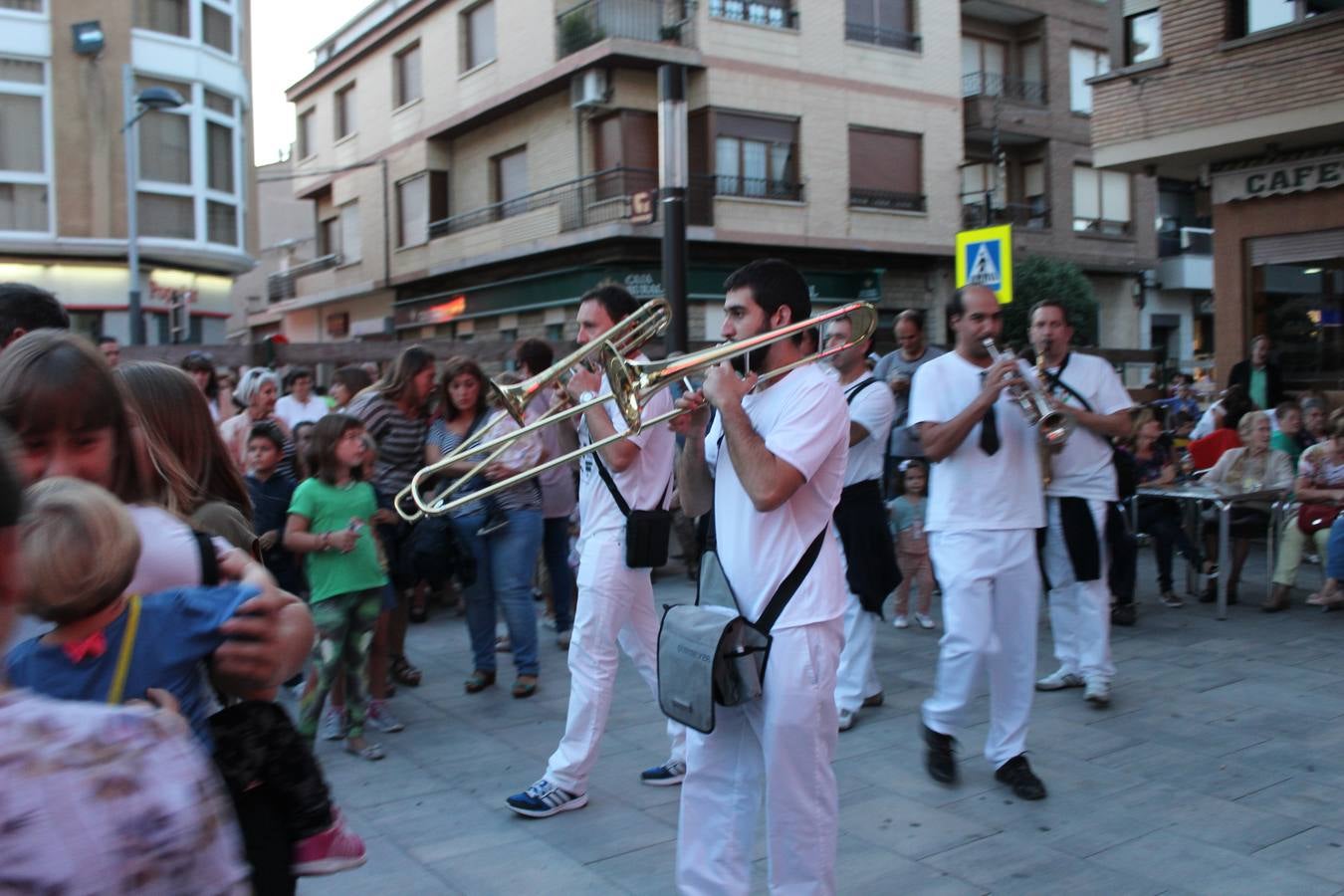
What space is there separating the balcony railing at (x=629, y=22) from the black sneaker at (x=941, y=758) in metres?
19.5

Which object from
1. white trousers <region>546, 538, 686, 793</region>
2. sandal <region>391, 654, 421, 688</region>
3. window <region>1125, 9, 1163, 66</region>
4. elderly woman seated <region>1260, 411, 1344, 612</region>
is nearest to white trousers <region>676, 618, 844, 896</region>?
white trousers <region>546, 538, 686, 793</region>

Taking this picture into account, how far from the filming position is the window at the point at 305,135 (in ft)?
111

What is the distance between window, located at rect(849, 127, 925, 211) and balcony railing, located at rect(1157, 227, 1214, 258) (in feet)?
28.3

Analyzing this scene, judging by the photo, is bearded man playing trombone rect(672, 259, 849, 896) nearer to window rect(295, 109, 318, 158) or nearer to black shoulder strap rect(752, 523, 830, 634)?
black shoulder strap rect(752, 523, 830, 634)

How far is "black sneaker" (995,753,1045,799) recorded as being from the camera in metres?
4.56

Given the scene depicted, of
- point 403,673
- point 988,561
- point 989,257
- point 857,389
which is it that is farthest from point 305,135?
point 988,561

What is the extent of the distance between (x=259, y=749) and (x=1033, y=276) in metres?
24.0

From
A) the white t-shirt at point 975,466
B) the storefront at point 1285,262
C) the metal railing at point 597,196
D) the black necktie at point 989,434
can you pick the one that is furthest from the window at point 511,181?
the black necktie at point 989,434

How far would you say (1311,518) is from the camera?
27.1ft

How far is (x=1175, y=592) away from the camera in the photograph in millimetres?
8930

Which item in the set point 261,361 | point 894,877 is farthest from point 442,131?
point 894,877

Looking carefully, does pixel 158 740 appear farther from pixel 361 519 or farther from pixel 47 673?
pixel 361 519

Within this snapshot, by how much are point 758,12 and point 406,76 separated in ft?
33.5

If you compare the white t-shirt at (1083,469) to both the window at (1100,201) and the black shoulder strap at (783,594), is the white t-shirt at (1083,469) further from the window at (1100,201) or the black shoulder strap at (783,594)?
the window at (1100,201)
